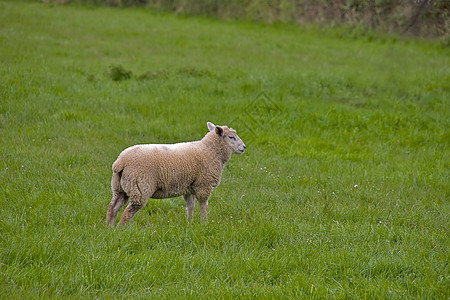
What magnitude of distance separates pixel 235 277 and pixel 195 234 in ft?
2.90

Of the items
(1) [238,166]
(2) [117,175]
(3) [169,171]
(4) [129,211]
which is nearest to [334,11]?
(1) [238,166]

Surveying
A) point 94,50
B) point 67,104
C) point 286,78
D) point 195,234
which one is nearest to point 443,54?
point 286,78

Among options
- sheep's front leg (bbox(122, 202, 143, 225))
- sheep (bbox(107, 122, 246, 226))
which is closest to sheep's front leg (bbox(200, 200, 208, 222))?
sheep (bbox(107, 122, 246, 226))

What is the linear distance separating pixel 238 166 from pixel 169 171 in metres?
2.85

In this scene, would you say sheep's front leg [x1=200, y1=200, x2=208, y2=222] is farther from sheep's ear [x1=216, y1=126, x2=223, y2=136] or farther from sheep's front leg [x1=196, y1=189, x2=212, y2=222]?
sheep's ear [x1=216, y1=126, x2=223, y2=136]

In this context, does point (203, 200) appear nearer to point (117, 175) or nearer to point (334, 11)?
point (117, 175)

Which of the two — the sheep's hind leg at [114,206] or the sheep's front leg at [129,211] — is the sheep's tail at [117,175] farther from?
the sheep's front leg at [129,211]

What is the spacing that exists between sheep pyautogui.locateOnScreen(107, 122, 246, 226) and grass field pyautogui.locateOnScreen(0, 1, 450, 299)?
0.32 m

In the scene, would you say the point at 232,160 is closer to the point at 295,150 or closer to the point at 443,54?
the point at 295,150

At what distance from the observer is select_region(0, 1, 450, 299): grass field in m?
4.28

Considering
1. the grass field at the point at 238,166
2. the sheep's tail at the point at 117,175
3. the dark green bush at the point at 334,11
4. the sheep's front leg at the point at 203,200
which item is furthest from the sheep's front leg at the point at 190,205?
the dark green bush at the point at 334,11

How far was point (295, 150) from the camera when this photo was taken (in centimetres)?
923

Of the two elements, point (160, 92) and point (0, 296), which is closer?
point (0, 296)

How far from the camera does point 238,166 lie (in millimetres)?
8211
